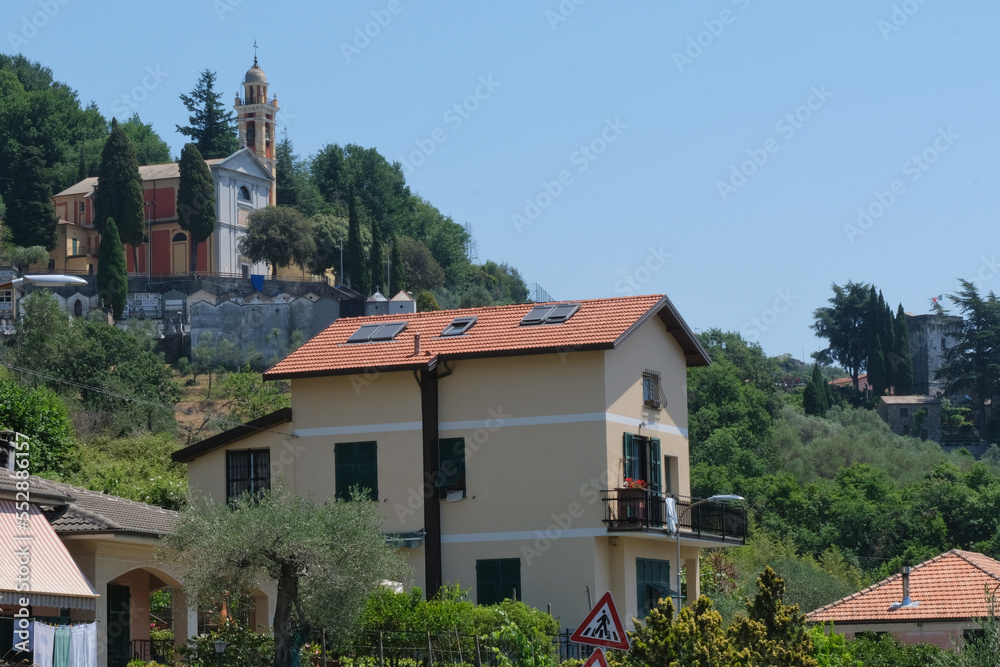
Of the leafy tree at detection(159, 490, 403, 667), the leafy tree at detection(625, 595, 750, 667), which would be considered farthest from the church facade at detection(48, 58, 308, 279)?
the leafy tree at detection(625, 595, 750, 667)

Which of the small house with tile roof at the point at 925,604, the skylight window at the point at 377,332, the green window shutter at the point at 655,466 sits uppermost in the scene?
the skylight window at the point at 377,332

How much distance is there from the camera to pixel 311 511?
2386 cm

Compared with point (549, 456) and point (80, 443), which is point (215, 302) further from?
point (549, 456)

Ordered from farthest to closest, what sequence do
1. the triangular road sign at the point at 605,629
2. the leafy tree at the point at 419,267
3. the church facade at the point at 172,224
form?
the leafy tree at the point at 419,267
the church facade at the point at 172,224
the triangular road sign at the point at 605,629

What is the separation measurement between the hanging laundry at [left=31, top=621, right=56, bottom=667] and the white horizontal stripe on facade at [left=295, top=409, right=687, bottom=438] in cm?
1260

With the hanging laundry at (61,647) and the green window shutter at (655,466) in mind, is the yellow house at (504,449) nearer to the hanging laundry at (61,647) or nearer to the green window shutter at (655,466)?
the green window shutter at (655,466)

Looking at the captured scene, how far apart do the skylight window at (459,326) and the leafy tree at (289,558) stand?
942 centimetres

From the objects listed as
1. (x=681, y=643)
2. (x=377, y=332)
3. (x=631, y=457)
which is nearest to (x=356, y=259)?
(x=377, y=332)

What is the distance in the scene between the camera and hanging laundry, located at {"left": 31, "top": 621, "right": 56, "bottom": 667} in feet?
65.0

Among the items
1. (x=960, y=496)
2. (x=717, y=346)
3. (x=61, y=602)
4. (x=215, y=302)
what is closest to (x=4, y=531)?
(x=61, y=602)

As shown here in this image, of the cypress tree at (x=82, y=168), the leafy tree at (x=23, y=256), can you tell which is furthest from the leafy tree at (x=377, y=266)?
the cypress tree at (x=82, y=168)

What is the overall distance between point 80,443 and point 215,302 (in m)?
30.8

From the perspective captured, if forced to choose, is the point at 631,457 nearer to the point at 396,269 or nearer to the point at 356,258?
the point at 356,258

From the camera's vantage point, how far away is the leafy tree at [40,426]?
48.8 meters
